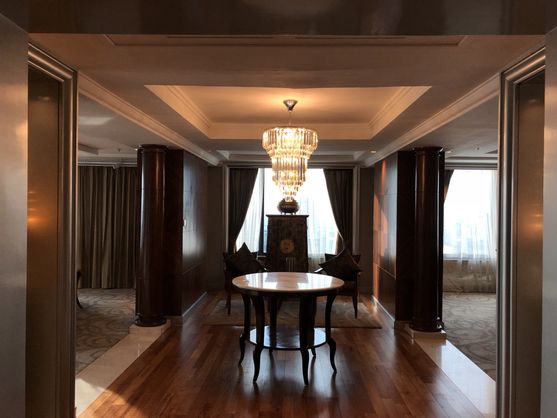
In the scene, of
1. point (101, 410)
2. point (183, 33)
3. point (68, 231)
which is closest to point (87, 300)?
point (101, 410)

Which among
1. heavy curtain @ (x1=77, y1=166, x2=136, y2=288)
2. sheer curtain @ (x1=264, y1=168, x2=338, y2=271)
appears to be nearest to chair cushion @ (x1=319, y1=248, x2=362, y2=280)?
sheer curtain @ (x1=264, y1=168, x2=338, y2=271)

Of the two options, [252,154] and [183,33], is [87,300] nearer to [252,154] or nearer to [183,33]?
[252,154]

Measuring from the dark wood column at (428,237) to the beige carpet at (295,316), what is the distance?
2.40 feet

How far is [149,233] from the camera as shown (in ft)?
17.0

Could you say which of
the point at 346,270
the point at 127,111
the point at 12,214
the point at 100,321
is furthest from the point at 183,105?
the point at 346,270

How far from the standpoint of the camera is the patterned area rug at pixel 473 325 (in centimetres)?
450

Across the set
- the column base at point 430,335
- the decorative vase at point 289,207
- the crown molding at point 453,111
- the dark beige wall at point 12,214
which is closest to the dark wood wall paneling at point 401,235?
the crown molding at point 453,111

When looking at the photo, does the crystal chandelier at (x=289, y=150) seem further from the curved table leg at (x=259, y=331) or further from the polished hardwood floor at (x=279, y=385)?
the polished hardwood floor at (x=279, y=385)

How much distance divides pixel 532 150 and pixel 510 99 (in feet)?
1.03

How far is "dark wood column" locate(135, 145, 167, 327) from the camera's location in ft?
17.0

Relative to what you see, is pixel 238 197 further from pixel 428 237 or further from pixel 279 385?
pixel 279 385

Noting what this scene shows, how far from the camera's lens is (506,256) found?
2.39 metres

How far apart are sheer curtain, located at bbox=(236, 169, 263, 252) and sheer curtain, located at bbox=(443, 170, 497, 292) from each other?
349 centimetres

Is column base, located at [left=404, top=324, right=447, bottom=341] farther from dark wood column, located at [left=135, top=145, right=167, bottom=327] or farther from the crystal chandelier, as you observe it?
dark wood column, located at [left=135, top=145, right=167, bottom=327]
